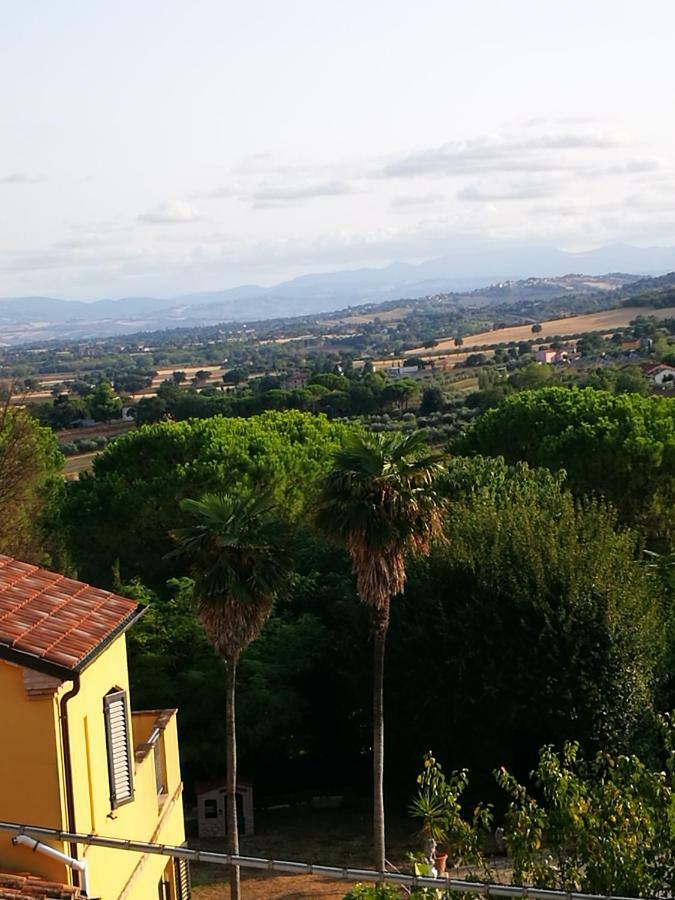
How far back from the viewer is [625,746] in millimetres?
24344

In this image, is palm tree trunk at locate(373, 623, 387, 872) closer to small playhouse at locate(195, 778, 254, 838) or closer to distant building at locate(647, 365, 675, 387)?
small playhouse at locate(195, 778, 254, 838)

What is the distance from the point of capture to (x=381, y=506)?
803 inches

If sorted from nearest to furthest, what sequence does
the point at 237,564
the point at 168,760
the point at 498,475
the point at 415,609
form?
1. the point at 168,760
2. the point at 237,564
3. the point at 415,609
4. the point at 498,475

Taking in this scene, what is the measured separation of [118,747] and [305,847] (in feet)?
55.4

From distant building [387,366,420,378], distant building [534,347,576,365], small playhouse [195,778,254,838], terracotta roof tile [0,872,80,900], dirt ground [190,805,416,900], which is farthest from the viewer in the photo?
distant building [387,366,420,378]

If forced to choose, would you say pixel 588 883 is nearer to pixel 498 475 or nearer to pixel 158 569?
pixel 498 475

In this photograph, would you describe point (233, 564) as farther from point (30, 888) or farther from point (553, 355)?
point (553, 355)

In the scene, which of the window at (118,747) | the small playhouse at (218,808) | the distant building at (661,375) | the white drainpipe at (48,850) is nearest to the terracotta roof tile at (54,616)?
the window at (118,747)

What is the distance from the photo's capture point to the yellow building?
890 centimetres

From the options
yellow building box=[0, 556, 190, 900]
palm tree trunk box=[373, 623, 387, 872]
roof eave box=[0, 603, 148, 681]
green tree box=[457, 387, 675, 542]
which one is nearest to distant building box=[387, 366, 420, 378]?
green tree box=[457, 387, 675, 542]

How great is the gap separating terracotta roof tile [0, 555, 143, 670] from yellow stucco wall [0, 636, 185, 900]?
0.22m

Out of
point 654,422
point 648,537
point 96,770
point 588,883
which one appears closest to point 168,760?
point 96,770

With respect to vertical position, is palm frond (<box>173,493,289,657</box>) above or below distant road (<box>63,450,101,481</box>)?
above

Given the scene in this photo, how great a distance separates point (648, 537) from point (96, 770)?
29970 mm
